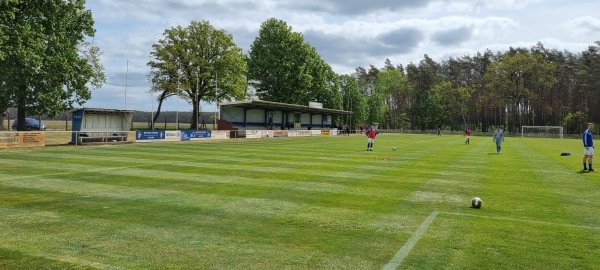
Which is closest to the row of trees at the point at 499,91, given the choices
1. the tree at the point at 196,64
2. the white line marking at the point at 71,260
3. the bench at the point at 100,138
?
the tree at the point at 196,64

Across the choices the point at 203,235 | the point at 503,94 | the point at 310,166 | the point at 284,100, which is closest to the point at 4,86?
the point at 310,166

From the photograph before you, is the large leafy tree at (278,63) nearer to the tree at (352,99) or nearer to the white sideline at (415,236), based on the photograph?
the tree at (352,99)

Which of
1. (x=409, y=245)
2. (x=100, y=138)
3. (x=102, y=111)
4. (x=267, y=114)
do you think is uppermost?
(x=267, y=114)

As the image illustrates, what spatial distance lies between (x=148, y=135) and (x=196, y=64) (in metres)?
23.5

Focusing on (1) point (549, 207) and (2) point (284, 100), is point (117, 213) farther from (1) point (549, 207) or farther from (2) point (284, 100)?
(2) point (284, 100)

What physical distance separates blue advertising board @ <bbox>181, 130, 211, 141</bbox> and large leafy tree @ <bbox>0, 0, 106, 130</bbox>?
9.50m

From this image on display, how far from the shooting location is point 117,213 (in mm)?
8789

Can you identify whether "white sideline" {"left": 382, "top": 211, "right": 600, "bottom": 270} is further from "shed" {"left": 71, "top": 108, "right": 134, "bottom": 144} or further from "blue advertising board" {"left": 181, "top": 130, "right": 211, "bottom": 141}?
"blue advertising board" {"left": 181, "top": 130, "right": 211, "bottom": 141}

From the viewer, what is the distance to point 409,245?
6723 mm

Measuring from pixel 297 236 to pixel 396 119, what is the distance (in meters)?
139

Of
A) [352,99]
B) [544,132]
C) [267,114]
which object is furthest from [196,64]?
[544,132]

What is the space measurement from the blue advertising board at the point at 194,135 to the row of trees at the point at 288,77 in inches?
384

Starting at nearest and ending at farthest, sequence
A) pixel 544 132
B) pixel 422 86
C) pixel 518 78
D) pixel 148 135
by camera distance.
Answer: pixel 148 135
pixel 544 132
pixel 518 78
pixel 422 86

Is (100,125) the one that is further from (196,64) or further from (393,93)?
(393,93)
